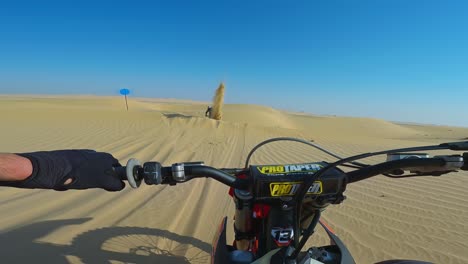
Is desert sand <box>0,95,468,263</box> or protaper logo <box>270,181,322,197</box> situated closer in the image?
protaper logo <box>270,181,322,197</box>

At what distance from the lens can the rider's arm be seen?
114 cm

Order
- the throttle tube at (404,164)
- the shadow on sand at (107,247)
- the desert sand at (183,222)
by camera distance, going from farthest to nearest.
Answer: the desert sand at (183,222), the shadow on sand at (107,247), the throttle tube at (404,164)

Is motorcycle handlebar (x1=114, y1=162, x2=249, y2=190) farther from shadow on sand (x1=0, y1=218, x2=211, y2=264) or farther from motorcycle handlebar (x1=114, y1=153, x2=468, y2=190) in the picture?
shadow on sand (x1=0, y1=218, x2=211, y2=264)

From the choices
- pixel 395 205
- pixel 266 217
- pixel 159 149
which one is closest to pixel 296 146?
pixel 159 149

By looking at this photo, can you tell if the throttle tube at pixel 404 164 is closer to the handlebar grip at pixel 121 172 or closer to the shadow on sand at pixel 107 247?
the handlebar grip at pixel 121 172

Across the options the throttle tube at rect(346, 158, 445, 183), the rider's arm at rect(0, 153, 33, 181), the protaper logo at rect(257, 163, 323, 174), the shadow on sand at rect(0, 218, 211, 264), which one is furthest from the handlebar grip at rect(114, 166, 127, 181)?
the shadow on sand at rect(0, 218, 211, 264)

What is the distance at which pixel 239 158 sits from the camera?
25.2ft

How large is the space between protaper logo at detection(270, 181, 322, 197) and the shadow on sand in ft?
6.49

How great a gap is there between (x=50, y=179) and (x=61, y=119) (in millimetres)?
15649

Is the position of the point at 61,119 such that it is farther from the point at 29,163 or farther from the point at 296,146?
the point at 29,163

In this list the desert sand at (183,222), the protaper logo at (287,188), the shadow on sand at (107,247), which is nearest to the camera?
the protaper logo at (287,188)

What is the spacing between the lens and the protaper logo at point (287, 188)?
3.93ft

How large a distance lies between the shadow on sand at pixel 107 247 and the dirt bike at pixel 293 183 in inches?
67.4

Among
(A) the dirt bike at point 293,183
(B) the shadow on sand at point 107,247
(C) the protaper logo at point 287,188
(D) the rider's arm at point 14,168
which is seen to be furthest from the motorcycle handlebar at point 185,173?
(B) the shadow on sand at point 107,247
